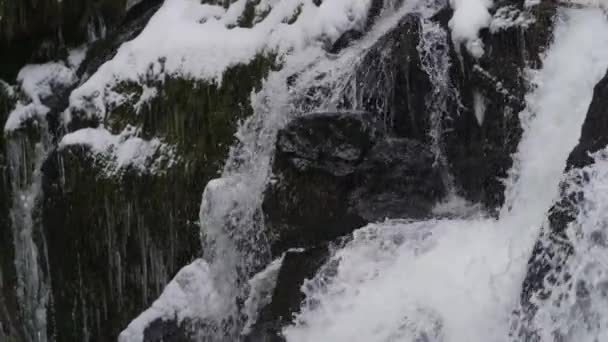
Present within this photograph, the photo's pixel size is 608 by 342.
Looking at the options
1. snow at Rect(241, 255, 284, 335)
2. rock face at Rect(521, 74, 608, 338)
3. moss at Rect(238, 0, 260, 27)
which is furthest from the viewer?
moss at Rect(238, 0, 260, 27)

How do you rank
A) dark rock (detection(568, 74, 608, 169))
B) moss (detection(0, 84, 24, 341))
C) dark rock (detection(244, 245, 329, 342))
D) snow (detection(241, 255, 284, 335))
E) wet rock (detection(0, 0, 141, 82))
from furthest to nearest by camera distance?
wet rock (detection(0, 0, 141, 82))
moss (detection(0, 84, 24, 341))
snow (detection(241, 255, 284, 335))
dark rock (detection(244, 245, 329, 342))
dark rock (detection(568, 74, 608, 169))

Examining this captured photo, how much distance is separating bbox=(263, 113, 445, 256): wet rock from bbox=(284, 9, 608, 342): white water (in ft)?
0.88

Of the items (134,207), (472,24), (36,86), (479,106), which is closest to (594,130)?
(479,106)

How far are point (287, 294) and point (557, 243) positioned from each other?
1.15 metres

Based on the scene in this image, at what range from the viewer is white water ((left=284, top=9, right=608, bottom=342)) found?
3496mm

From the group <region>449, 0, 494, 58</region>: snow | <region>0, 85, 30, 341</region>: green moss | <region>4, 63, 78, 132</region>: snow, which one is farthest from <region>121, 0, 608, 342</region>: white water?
<region>0, 85, 30, 341</region>: green moss

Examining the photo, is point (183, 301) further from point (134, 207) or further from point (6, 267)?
point (6, 267)

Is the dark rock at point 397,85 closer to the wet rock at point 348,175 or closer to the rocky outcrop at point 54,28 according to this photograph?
the wet rock at point 348,175

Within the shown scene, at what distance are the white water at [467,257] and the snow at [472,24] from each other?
37 cm

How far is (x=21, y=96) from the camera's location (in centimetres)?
602

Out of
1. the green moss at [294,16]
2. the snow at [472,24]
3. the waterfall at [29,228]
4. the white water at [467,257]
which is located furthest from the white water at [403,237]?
the waterfall at [29,228]

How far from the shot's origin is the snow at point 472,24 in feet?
14.9

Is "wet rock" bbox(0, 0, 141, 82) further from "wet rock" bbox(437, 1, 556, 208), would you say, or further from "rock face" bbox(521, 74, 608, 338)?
"rock face" bbox(521, 74, 608, 338)

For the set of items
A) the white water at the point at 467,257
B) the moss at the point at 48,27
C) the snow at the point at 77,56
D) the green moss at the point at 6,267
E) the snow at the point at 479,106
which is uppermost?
the moss at the point at 48,27
